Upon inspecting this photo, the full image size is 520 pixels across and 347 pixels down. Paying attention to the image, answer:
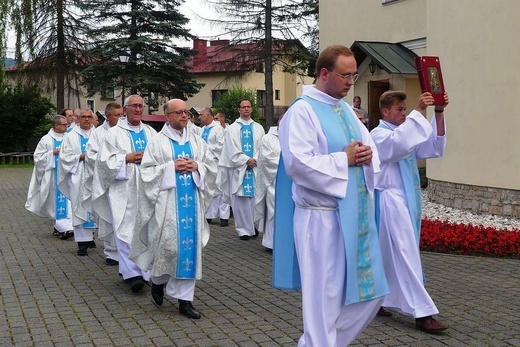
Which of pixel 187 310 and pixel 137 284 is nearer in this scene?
pixel 187 310

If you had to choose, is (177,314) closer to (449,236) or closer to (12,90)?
(449,236)

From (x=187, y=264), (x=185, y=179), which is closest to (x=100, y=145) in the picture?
(x=185, y=179)

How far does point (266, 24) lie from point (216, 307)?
89.9 feet

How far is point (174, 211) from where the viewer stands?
22.7 feet

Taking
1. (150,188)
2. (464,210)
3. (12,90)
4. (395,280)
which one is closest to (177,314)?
(150,188)

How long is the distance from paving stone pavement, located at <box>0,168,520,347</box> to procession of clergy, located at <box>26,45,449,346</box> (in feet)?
0.86

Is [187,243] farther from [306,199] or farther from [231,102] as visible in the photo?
[231,102]

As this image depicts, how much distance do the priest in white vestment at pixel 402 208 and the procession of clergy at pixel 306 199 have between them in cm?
1

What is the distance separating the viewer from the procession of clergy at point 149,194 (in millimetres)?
6883

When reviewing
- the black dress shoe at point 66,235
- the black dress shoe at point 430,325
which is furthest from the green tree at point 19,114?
the black dress shoe at point 430,325

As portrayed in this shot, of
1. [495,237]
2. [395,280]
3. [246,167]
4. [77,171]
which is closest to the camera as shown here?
[395,280]

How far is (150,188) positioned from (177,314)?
1.22 metres

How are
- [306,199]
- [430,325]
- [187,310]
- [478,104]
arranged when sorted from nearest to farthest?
[306,199], [430,325], [187,310], [478,104]

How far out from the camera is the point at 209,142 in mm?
15070
